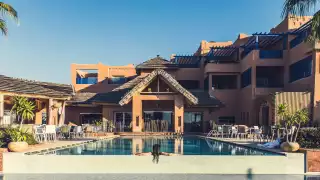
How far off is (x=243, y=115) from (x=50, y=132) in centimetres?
2067

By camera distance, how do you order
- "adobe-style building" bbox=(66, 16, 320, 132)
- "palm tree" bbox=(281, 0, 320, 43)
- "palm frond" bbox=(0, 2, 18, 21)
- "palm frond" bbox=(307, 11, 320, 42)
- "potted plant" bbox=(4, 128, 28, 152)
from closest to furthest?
"potted plant" bbox=(4, 128, 28, 152)
"palm frond" bbox=(307, 11, 320, 42)
"palm tree" bbox=(281, 0, 320, 43)
"palm frond" bbox=(0, 2, 18, 21)
"adobe-style building" bbox=(66, 16, 320, 132)

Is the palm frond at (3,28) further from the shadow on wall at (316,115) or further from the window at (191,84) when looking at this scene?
the window at (191,84)

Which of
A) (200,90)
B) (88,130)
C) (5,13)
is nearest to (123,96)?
(88,130)

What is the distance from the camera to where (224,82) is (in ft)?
121

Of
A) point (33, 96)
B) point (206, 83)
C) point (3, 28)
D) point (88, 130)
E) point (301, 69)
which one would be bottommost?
point (88, 130)

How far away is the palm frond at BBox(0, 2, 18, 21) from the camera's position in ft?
58.5

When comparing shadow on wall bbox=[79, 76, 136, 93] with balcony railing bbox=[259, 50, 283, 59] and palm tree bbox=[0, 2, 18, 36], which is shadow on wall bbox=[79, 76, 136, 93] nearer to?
balcony railing bbox=[259, 50, 283, 59]

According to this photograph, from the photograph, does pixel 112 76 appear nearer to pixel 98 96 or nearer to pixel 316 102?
pixel 98 96

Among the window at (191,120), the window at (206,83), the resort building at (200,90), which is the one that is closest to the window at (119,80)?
the resort building at (200,90)

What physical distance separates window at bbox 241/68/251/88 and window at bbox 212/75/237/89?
170 cm

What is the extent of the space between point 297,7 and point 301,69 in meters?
13.8

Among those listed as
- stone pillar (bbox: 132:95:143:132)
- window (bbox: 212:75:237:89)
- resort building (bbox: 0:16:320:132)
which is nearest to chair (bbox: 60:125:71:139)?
resort building (bbox: 0:16:320:132)

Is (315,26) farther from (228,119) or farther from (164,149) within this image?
(228,119)

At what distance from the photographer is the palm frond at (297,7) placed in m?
15.3
